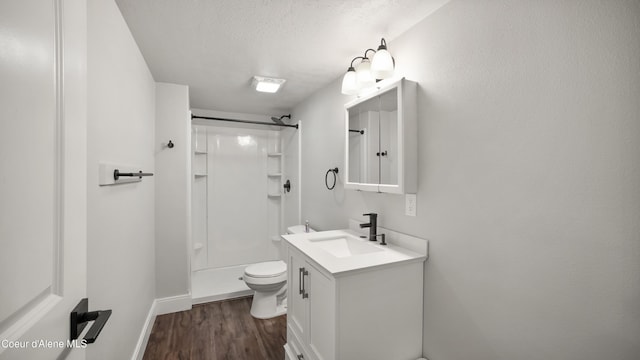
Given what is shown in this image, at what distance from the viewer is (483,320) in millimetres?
1257

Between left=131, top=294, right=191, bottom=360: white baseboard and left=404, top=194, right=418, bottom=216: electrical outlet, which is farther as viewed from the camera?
left=131, top=294, right=191, bottom=360: white baseboard

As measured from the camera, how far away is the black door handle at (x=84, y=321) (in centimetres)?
63

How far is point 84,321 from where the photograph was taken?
2.23 feet

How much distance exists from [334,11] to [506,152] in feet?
3.75

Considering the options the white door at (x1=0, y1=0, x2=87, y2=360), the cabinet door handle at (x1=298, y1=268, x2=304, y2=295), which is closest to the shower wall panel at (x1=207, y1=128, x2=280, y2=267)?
the cabinet door handle at (x1=298, y1=268, x2=304, y2=295)

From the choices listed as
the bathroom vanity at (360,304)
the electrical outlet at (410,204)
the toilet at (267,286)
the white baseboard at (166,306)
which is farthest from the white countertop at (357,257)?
the white baseboard at (166,306)

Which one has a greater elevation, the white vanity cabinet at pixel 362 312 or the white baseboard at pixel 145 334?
the white vanity cabinet at pixel 362 312

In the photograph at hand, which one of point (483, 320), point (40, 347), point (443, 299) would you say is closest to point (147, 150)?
point (40, 347)

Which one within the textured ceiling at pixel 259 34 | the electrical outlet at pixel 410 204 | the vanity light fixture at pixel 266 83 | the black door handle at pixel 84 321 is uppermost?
the textured ceiling at pixel 259 34

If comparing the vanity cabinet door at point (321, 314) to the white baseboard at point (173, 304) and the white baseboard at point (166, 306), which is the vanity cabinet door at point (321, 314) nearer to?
the white baseboard at point (166, 306)

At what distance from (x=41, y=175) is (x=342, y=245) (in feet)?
5.59

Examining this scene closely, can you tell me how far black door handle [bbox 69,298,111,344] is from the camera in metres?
0.63

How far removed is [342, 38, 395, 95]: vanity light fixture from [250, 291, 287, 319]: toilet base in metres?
2.06

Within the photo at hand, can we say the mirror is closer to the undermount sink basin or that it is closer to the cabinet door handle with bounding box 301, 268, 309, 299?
the undermount sink basin
